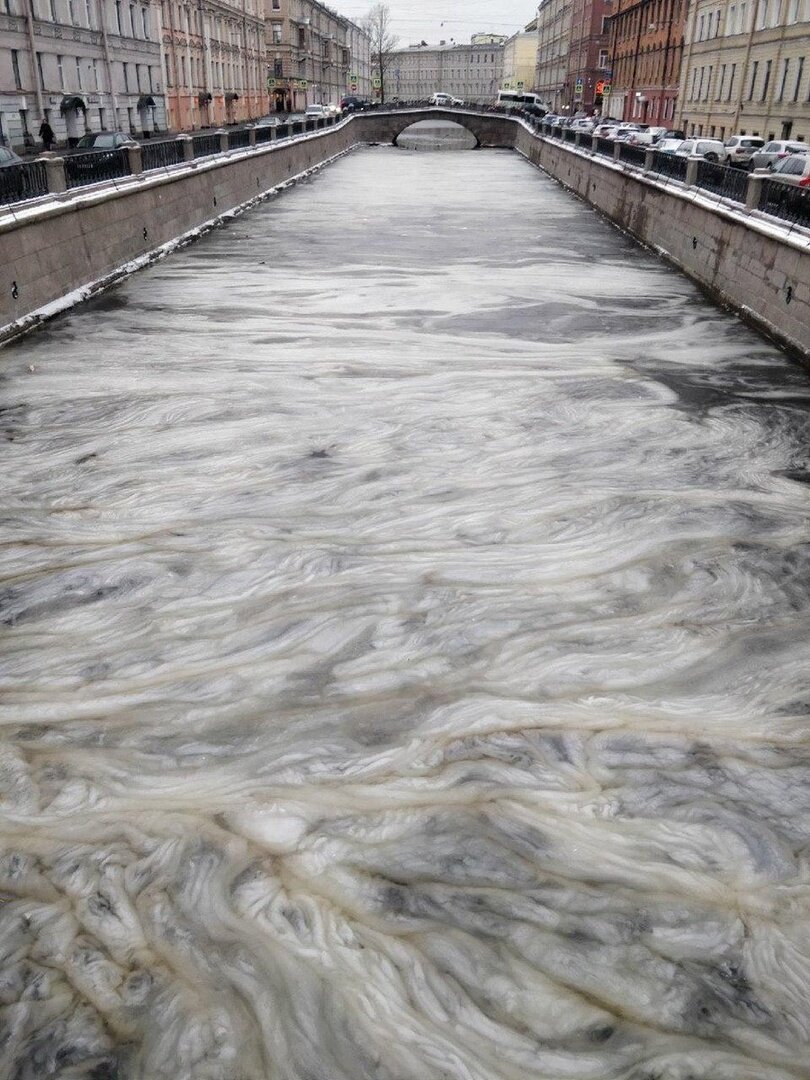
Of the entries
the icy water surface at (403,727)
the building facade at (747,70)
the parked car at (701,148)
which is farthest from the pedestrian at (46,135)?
the building facade at (747,70)

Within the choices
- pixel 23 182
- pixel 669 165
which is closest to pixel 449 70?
pixel 669 165

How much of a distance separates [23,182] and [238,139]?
53.7 ft

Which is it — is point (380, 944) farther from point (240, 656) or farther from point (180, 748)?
point (240, 656)

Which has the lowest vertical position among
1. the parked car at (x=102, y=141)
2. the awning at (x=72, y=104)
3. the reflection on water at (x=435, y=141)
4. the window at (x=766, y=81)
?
the reflection on water at (x=435, y=141)

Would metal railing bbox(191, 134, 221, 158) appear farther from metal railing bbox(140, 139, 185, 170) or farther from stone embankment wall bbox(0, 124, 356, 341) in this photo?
metal railing bbox(140, 139, 185, 170)

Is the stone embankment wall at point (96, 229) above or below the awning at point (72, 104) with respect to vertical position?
below

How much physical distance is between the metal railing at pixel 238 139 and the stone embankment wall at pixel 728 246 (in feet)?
34.7

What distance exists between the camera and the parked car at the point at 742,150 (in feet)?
97.8

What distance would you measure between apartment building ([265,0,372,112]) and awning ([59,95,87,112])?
4334 centimetres

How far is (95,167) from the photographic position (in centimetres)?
1584

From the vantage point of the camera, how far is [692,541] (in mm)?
7078

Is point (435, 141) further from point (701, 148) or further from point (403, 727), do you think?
point (403, 727)

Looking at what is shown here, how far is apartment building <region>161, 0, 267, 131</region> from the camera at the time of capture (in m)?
52.3

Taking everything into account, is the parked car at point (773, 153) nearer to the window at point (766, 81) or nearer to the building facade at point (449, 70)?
the window at point (766, 81)
